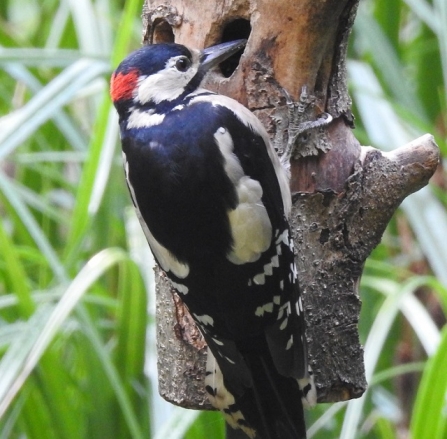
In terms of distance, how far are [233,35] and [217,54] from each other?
13 cm

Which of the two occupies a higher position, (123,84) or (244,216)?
(123,84)

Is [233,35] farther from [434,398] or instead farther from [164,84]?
[434,398]

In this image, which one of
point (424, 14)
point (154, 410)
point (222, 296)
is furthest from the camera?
point (424, 14)

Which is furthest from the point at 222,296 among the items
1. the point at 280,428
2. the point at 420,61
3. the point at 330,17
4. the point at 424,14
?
the point at 420,61

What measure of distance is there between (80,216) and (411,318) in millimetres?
666

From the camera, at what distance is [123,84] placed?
4.25 feet

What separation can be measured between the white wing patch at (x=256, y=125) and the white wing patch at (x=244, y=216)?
0.17 ft

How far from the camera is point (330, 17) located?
4.40 ft

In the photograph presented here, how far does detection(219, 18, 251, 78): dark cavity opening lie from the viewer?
1.43 meters

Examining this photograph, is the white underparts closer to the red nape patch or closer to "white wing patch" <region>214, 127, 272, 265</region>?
"white wing patch" <region>214, 127, 272, 265</region>

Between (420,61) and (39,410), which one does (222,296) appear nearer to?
(39,410)

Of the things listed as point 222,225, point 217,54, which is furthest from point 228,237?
point 217,54

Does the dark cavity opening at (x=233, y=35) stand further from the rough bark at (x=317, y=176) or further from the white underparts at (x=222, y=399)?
the white underparts at (x=222, y=399)

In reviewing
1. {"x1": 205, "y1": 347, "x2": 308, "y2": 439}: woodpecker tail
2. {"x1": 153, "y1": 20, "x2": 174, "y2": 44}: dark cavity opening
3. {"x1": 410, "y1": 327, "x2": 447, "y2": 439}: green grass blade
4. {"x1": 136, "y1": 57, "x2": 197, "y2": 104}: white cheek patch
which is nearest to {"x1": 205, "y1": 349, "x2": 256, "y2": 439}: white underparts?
{"x1": 205, "y1": 347, "x2": 308, "y2": 439}: woodpecker tail
